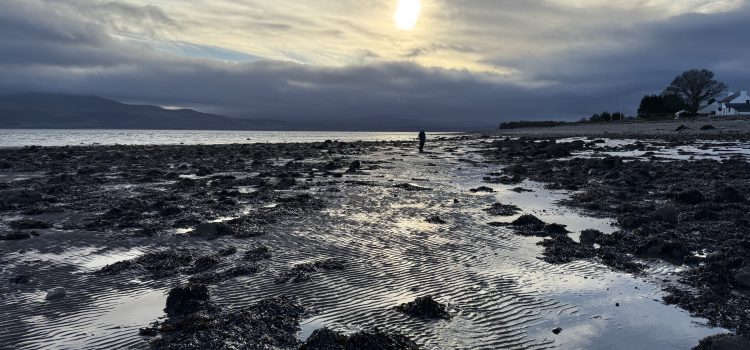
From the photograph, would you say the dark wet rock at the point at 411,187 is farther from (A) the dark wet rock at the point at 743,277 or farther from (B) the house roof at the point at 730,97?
(B) the house roof at the point at 730,97

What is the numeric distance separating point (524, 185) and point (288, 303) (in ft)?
45.0

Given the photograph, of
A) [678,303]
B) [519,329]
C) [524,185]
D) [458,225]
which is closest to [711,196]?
[524,185]

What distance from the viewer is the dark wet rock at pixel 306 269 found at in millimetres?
7293

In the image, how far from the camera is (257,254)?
8688 mm

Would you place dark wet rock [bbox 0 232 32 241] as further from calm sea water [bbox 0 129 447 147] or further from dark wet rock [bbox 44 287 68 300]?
calm sea water [bbox 0 129 447 147]

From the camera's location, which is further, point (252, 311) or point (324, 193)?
point (324, 193)

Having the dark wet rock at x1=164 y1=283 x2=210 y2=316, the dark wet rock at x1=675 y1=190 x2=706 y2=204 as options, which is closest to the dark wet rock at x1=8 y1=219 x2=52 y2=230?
the dark wet rock at x1=164 y1=283 x2=210 y2=316

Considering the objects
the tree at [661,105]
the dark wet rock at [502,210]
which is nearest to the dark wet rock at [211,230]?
the dark wet rock at [502,210]

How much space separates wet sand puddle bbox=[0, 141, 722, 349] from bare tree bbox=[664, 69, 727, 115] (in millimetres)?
95883

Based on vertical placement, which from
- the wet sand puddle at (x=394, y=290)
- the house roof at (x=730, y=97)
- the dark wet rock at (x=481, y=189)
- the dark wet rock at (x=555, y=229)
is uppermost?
the house roof at (x=730, y=97)

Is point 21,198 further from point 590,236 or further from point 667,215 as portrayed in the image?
point 667,215

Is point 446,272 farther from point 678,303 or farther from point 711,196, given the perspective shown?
point 711,196

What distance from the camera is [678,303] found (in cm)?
628

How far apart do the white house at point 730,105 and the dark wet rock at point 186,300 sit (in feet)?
374
